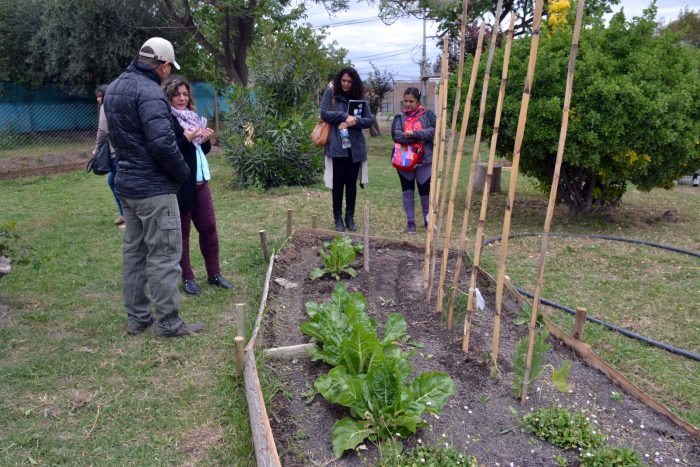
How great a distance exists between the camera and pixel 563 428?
102 inches

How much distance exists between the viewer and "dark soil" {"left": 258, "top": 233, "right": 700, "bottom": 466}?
8.27 ft

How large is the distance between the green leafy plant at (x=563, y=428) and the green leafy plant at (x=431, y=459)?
0.39 metres

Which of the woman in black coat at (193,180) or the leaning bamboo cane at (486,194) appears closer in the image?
the leaning bamboo cane at (486,194)

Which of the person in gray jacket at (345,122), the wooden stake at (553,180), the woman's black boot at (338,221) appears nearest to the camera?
the wooden stake at (553,180)

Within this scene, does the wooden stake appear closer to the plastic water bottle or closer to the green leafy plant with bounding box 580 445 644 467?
the green leafy plant with bounding box 580 445 644 467

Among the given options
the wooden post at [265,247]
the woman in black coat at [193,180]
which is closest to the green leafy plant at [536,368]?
the woman in black coat at [193,180]

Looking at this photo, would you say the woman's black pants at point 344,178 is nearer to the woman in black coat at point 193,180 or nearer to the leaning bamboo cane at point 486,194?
the woman in black coat at point 193,180

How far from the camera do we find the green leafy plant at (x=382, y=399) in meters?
2.51

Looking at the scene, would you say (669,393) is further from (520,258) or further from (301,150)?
(301,150)

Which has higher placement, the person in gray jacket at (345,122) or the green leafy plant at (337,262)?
the person in gray jacket at (345,122)

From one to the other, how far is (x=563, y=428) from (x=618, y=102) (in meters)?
4.23

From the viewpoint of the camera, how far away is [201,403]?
3.03 metres

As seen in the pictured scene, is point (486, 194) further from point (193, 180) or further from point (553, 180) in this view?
point (193, 180)

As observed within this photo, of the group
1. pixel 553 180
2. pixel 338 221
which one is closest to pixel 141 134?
pixel 553 180
